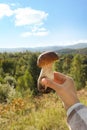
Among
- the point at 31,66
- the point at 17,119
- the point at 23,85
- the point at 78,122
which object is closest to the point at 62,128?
the point at 17,119

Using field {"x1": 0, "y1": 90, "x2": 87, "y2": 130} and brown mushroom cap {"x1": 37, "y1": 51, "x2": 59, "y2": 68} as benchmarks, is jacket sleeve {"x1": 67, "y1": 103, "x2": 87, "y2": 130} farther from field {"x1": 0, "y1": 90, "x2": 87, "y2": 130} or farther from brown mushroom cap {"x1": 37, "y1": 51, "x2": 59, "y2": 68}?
field {"x1": 0, "y1": 90, "x2": 87, "y2": 130}

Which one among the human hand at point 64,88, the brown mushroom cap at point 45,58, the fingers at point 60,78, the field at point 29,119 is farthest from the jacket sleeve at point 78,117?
the field at point 29,119

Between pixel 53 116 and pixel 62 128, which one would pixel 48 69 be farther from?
pixel 53 116

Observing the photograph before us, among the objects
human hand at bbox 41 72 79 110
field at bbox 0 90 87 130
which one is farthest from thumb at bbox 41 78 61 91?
field at bbox 0 90 87 130

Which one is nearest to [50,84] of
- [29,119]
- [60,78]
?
[60,78]

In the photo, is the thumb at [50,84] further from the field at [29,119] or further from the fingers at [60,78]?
the field at [29,119]

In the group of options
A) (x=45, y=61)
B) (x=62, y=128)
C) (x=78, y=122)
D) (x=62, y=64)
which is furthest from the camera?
(x=62, y=64)

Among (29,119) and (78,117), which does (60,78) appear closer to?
(78,117)
